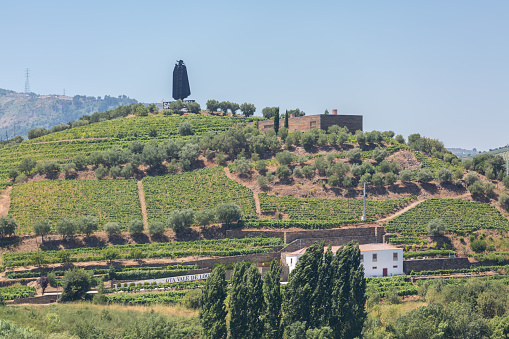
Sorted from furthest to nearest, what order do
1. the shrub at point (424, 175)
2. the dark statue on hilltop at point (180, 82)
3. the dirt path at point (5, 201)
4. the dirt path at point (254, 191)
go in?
the dark statue on hilltop at point (180, 82) → the shrub at point (424, 175) → the dirt path at point (254, 191) → the dirt path at point (5, 201)

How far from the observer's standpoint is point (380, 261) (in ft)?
220

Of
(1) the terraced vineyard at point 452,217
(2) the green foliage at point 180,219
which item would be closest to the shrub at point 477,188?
(1) the terraced vineyard at point 452,217

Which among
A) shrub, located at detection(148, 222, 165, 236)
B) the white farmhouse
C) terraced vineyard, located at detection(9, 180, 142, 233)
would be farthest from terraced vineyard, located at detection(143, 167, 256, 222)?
the white farmhouse

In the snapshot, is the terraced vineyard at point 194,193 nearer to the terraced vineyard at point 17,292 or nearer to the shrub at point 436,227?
the terraced vineyard at point 17,292

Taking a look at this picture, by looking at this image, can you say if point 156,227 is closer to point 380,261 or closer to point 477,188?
point 380,261

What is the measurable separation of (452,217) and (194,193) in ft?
106

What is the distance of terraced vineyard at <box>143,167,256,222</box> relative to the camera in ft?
265

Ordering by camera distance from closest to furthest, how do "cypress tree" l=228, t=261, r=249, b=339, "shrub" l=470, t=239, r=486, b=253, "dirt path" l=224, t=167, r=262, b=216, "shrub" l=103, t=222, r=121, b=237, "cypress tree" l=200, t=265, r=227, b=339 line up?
"cypress tree" l=200, t=265, r=227, b=339 → "cypress tree" l=228, t=261, r=249, b=339 → "shrub" l=470, t=239, r=486, b=253 → "shrub" l=103, t=222, r=121, b=237 → "dirt path" l=224, t=167, r=262, b=216

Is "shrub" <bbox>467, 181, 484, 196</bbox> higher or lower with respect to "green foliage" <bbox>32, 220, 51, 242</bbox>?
higher

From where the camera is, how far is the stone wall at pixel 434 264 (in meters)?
68.2

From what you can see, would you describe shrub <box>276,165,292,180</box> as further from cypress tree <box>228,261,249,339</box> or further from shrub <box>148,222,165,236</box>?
cypress tree <box>228,261,249,339</box>

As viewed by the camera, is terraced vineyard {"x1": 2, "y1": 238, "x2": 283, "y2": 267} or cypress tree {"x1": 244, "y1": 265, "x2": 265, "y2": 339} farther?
terraced vineyard {"x1": 2, "y1": 238, "x2": 283, "y2": 267}

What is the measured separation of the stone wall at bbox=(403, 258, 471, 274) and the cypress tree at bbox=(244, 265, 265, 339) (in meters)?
23.9

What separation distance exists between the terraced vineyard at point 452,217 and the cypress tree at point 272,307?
28.7 m
